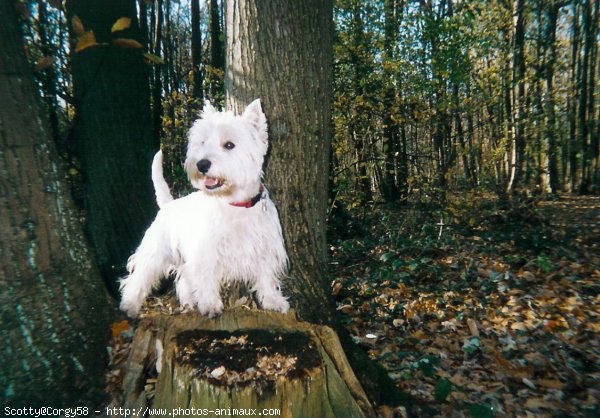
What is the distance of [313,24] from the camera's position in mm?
3256

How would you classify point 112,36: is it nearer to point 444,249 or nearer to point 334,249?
point 334,249

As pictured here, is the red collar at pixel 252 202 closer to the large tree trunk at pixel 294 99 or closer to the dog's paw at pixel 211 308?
the large tree trunk at pixel 294 99

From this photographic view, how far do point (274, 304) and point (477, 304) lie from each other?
11.3 ft

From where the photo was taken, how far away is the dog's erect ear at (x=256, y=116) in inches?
115

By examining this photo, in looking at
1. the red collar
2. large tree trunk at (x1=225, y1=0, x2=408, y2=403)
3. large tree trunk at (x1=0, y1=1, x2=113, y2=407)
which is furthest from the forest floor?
large tree trunk at (x1=0, y1=1, x2=113, y2=407)

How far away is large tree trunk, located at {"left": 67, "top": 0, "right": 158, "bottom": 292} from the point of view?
16.0 ft

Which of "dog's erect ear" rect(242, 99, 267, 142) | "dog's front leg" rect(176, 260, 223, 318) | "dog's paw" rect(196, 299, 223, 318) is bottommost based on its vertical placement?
"dog's paw" rect(196, 299, 223, 318)

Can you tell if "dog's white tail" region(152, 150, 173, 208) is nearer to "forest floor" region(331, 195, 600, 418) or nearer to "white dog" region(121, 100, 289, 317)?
"white dog" region(121, 100, 289, 317)

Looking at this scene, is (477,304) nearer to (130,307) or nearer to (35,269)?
(130,307)

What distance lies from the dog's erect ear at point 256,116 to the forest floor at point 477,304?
7.26 feet

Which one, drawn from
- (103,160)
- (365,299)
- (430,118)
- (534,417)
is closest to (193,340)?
(534,417)

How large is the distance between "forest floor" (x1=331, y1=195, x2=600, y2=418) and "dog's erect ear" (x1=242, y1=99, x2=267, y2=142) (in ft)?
7.26

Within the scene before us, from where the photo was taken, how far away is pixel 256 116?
2.94 m

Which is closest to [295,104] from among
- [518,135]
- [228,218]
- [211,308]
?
[228,218]
